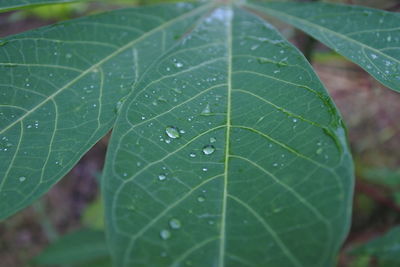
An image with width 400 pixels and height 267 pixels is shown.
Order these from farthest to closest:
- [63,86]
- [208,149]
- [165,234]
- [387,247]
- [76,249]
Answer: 1. [76,249]
2. [387,247]
3. [63,86]
4. [208,149]
5. [165,234]

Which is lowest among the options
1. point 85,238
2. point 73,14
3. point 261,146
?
point 85,238

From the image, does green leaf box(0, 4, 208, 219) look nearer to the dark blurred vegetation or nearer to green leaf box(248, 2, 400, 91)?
green leaf box(248, 2, 400, 91)

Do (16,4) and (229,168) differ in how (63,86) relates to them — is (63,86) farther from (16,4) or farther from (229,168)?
(229,168)

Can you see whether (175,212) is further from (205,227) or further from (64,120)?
(64,120)

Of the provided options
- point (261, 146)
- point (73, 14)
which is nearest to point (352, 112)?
point (73, 14)

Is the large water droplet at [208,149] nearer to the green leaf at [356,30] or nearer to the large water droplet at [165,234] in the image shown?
the large water droplet at [165,234]

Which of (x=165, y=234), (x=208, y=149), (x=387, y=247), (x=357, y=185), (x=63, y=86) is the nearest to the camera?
(x=165, y=234)

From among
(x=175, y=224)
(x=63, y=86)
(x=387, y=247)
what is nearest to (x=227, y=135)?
(x=175, y=224)

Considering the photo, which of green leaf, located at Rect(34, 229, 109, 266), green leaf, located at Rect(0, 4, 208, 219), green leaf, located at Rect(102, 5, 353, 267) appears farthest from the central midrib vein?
green leaf, located at Rect(34, 229, 109, 266)
